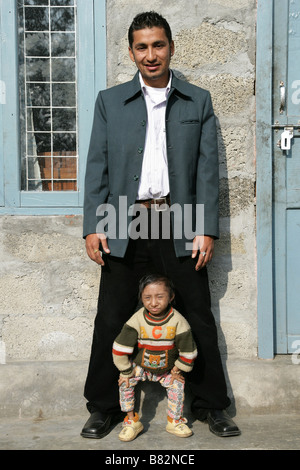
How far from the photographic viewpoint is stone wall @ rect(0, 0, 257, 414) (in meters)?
3.46

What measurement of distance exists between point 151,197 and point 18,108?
1.06 metres

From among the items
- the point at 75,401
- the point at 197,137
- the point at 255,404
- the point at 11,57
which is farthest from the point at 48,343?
the point at 11,57

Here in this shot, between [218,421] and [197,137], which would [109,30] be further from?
[218,421]

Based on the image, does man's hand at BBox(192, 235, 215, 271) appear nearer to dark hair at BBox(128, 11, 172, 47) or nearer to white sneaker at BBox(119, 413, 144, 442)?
white sneaker at BBox(119, 413, 144, 442)

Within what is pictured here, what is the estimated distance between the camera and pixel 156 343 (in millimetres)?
3125

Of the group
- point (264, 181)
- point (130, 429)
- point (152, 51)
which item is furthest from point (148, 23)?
point (130, 429)

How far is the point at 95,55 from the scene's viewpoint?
3.50m

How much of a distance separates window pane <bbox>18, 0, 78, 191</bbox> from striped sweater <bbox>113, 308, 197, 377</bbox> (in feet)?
3.37

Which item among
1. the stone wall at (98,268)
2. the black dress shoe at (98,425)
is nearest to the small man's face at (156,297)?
the stone wall at (98,268)

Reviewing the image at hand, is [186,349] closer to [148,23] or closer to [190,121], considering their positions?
[190,121]

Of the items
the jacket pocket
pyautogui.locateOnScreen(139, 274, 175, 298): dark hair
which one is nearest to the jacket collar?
the jacket pocket

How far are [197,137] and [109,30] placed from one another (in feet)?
2.96

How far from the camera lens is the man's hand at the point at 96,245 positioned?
3.17 meters
